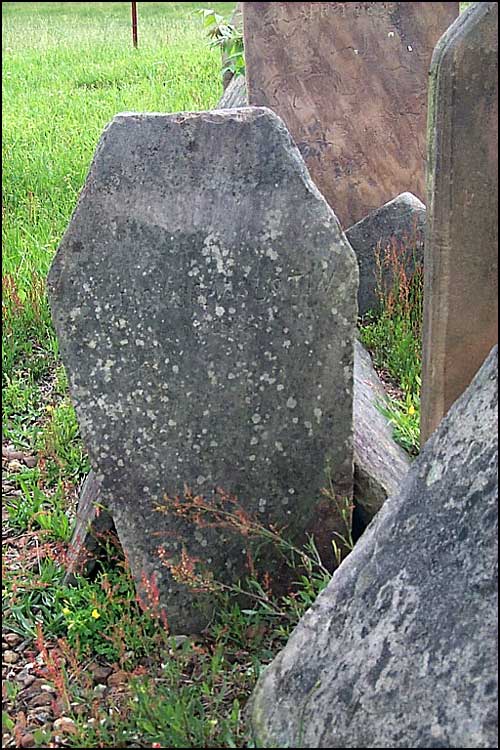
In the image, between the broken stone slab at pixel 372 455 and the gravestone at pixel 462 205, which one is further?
the broken stone slab at pixel 372 455

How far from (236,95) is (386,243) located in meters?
1.61

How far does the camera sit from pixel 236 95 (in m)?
5.34

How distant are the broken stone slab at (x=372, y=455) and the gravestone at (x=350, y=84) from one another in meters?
1.47

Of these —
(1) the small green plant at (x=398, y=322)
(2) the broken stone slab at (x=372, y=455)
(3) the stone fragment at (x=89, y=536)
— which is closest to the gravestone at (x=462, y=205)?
(2) the broken stone slab at (x=372, y=455)

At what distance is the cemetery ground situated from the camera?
2.21 meters

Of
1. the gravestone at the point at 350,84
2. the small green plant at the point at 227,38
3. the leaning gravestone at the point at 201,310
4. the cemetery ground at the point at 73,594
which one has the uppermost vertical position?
the small green plant at the point at 227,38

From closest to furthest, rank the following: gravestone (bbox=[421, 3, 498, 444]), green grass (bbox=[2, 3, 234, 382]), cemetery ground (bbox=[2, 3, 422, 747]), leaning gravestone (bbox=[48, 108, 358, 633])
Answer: gravestone (bbox=[421, 3, 498, 444])
cemetery ground (bbox=[2, 3, 422, 747])
leaning gravestone (bbox=[48, 108, 358, 633])
green grass (bbox=[2, 3, 234, 382])

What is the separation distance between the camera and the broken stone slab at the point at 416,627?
5.23 ft

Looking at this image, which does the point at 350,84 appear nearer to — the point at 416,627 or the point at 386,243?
the point at 386,243

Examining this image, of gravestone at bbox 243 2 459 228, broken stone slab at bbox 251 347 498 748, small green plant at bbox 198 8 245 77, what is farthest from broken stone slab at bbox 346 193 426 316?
broken stone slab at bbox 251 347 498 748

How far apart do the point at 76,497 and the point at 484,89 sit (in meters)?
1.92

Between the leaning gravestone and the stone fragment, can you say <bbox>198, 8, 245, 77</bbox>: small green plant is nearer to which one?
the leaning gravestone

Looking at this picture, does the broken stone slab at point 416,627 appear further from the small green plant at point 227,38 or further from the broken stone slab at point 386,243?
the small green plant at point 227,38

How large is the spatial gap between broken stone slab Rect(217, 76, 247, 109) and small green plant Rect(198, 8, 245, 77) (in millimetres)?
52
